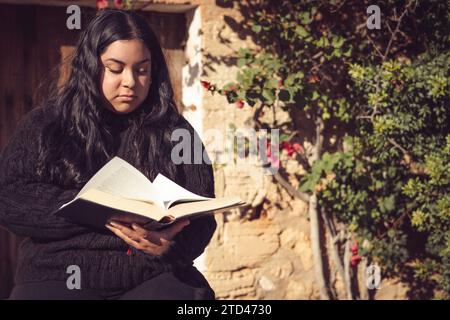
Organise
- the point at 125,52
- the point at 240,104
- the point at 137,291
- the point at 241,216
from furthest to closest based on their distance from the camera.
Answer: the point at 241,216 → the point at 240,104 → the point at 125,52 → the point at 137,291

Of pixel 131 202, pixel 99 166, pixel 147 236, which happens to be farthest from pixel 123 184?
pixel 99 166

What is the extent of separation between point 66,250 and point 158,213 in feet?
1.59

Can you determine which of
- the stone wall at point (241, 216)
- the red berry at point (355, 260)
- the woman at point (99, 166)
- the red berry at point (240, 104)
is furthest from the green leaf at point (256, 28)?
the woman at point (99, 166)

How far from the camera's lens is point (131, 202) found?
2195 millimetres

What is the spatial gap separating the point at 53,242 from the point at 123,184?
0.41 metres

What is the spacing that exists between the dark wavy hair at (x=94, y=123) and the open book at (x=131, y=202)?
29cm

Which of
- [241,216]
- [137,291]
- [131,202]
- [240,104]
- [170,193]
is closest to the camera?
[131,202]

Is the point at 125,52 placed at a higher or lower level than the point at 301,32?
lower

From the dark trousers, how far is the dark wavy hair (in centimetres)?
37

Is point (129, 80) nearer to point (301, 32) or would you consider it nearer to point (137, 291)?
point (137, 291)
